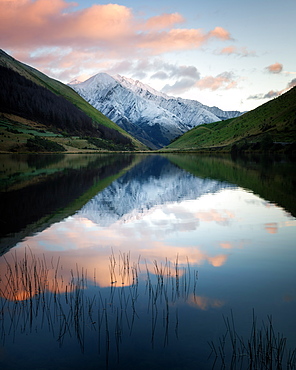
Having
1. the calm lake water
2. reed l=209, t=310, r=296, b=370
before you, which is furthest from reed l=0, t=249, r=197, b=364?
reed l=209, t=310, r=296, b=370

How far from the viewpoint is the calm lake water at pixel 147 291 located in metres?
9.37

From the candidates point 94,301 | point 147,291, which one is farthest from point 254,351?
point 94,301

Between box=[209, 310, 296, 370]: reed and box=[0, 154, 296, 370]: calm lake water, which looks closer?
box=[209, 310, 296, 370]: reed

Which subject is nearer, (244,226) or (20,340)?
(20,340)

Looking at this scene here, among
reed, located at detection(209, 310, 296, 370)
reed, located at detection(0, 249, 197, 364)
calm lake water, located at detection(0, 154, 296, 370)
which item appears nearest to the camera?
reed, located at detection(209, 310, 296, 370)

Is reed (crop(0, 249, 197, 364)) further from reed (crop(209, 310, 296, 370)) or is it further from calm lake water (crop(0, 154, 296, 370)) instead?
reed (crop(209, 310, 296, 370))

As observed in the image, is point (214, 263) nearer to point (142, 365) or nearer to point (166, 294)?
point (166, 294)

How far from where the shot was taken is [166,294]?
12.8 m

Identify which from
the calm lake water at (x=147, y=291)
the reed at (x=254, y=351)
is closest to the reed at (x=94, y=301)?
the calm lake water at (x=147, y=291)

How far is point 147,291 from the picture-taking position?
13125 mm

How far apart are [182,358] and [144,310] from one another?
2.73 metres

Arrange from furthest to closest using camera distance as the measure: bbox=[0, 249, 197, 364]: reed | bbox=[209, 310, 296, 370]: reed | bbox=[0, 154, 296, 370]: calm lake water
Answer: bbox=[0, 249, 197, 364]: reed < bbox=[0, 154, 296, 370]: calm lake water < bbox=[209, 310, 296, 370]: reed

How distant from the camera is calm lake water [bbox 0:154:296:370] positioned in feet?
30.7

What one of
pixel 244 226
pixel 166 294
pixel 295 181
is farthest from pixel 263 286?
pixel 295 181
